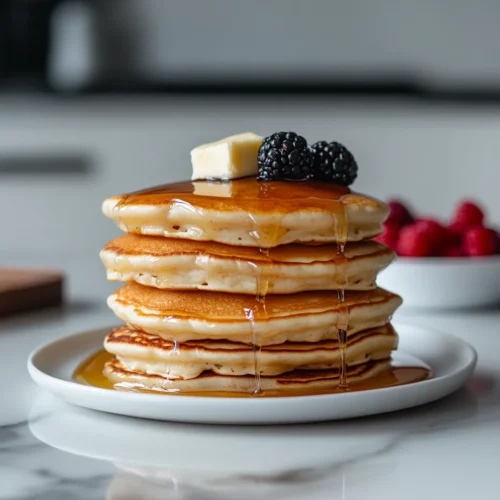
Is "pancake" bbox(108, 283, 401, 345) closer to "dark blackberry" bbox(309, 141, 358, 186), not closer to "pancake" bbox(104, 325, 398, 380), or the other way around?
"pancake" bbox(104, 325, 398, 380)

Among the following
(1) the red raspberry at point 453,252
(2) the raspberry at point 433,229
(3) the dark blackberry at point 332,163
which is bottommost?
(1) the red raspberry at point 453,252

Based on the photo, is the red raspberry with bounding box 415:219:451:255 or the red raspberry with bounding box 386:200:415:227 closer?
the red raspberry with bounding box 415:219:451:255

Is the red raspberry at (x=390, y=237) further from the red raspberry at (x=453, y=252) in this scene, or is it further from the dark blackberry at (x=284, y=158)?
the dark blackberry at (x=284, y=158)

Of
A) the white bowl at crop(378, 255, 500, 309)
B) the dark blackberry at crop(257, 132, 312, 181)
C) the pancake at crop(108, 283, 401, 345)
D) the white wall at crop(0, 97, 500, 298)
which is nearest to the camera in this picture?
the pancake at crop(108, 283, 401, 345)

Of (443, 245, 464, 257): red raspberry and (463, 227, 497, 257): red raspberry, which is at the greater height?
(463, 227, 497, 257): red raspberry

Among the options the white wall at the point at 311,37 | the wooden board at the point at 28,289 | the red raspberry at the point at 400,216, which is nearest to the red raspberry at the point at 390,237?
the red raspberry at the point at 400,216

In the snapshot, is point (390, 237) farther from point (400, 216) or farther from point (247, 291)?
point (247, 291)

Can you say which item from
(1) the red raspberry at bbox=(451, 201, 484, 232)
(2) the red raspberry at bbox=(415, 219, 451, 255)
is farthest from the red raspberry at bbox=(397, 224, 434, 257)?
(1) the red raspberry at bbox=(451, 201, 484, 232)

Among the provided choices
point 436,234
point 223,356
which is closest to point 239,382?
point 223,356
